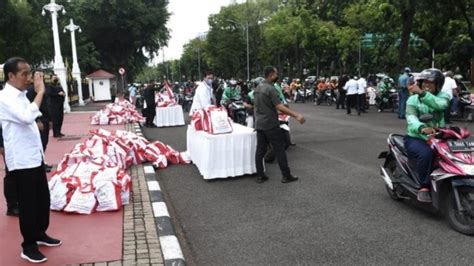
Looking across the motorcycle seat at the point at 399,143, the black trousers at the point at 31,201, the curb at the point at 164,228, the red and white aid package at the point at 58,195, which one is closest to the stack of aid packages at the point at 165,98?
the curb at the point at 164,228

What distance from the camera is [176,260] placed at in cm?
467

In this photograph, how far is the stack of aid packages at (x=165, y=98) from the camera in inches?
754

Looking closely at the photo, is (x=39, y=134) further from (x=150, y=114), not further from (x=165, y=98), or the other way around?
(x=165, y=98)

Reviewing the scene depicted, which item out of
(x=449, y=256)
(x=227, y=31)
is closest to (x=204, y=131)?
(x=449, y=256)

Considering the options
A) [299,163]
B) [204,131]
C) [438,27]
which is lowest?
[299,163]

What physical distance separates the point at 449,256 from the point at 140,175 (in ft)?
17.9

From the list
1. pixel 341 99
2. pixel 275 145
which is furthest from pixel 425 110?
pixel 341 99

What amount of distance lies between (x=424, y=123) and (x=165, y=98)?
48.4 ft

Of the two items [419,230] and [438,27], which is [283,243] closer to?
[419,230]

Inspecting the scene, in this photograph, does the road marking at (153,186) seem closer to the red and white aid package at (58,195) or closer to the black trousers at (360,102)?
the red and white aid package at (58,195)

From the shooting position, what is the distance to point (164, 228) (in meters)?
5.68

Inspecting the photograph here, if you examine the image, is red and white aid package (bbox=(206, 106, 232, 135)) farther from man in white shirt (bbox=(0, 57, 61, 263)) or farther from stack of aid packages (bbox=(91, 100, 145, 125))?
stack of aid packages (bbox=(91, 100, 145, 125))

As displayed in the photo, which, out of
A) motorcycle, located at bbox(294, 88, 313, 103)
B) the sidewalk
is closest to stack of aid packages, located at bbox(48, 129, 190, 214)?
the sidewalk

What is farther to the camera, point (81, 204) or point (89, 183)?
point (89, 183)
